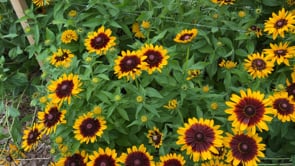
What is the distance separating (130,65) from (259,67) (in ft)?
1.96

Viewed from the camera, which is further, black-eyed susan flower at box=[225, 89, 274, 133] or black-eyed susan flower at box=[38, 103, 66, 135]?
black-eyed susan flower at box=[38, 103, 66, 135]

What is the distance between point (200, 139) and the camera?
1.77 meters

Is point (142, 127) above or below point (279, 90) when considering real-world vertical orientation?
below

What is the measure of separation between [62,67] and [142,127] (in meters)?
0.51

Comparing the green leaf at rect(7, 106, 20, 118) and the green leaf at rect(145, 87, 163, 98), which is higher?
the green leaf at rect(145, 87, 163, 98)

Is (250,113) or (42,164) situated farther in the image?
(42,164)

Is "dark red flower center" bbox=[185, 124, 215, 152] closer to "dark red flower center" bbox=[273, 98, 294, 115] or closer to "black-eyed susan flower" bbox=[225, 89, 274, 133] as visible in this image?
"black-eyed susan flower" bbox=[225, 89, 274, 133]

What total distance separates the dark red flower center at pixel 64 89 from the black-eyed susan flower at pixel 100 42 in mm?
215

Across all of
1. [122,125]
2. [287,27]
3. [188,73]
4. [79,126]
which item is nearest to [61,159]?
[79,126]

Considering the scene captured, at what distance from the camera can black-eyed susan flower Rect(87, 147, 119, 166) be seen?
1.93 metres

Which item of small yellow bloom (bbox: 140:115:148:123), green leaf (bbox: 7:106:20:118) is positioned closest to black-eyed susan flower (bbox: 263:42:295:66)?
small yellow bloom (bbox: 140:115:148:123)

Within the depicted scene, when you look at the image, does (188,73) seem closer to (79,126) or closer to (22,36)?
(79,126)

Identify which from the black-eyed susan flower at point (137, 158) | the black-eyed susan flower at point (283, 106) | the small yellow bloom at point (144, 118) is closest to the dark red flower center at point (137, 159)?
the black-eyed susan flower at point (137, 158)

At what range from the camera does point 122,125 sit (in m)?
2.16
